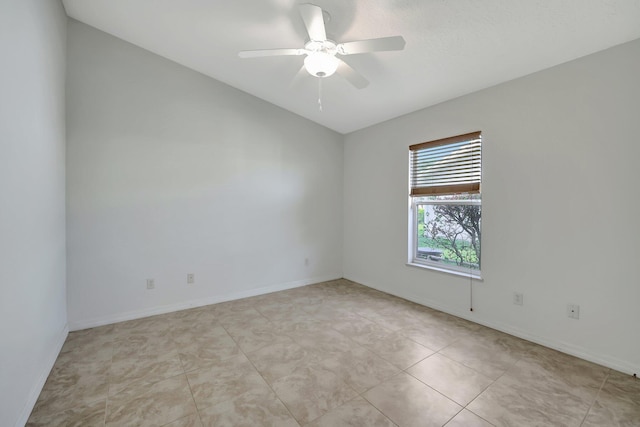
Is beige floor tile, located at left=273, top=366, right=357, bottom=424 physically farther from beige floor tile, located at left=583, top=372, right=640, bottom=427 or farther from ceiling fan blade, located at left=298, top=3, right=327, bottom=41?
ceiling fan blade, located at left=298, top=3, right=327, bottom=41

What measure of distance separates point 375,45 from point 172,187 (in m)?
2.55

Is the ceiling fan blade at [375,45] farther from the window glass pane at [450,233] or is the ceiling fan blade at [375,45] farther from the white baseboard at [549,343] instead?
the white baseboard at [549,343]

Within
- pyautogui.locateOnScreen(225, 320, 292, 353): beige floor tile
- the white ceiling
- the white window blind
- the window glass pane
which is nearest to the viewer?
the white ceiling

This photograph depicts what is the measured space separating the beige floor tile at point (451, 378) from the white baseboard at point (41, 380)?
2317 mm

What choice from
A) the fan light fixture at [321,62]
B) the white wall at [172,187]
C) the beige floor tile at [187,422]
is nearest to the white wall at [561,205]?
the fan light fixture at [321,62]

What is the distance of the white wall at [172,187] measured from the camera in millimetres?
2641

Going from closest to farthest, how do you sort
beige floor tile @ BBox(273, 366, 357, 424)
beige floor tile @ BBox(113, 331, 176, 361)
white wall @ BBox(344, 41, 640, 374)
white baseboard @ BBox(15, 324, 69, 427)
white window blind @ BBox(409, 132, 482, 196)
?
white baseboard @ BBox(15, 324, 69, 427), beige floor tile @ BBox(273, 366, 357, 424), white wall @ BBox(344, 41, 640, 374), beige floor tile @ BBox(113, 331, 176, 361), white window blind @ BBox(409, 132, 482, 196)

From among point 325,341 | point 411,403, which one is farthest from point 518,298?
point 325,341

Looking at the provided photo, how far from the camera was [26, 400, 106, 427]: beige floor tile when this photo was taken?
4.86 feet

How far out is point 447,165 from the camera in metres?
3.05

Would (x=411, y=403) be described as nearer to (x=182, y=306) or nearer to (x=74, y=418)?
(x=74, y=418)

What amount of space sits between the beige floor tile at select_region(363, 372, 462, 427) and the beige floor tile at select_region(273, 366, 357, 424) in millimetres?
184

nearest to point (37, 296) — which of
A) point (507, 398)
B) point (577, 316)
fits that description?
point (507, 398)

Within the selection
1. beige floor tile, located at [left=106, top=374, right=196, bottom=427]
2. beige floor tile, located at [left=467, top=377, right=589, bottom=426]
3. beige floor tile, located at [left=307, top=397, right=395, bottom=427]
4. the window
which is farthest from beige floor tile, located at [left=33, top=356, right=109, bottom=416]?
the window
